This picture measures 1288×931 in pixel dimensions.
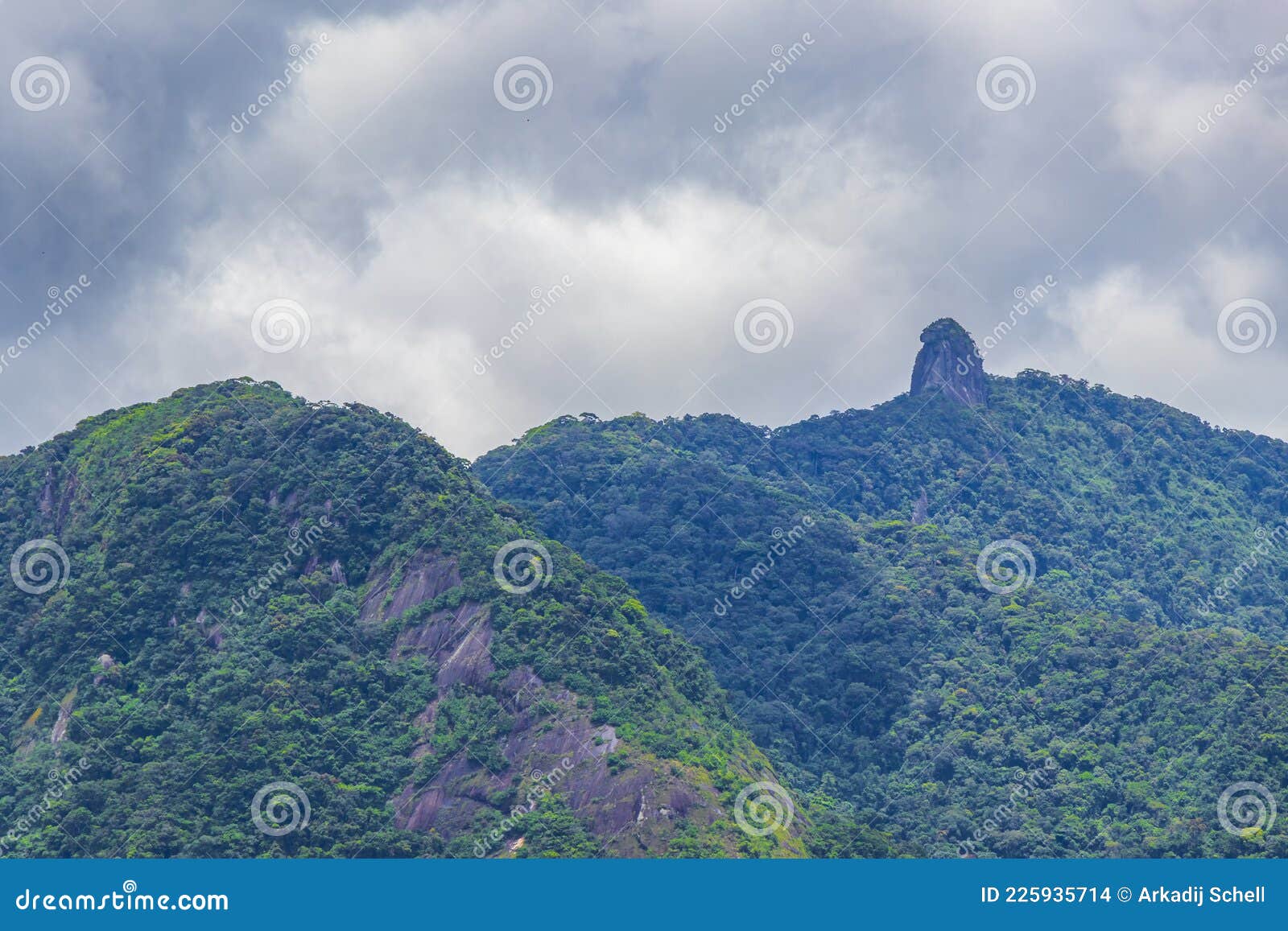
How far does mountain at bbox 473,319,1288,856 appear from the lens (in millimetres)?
87750

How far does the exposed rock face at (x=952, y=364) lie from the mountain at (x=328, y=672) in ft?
208

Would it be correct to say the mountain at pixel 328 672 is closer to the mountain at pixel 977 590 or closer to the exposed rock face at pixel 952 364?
the mountain at pixel 977 590

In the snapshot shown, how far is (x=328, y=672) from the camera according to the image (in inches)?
3359

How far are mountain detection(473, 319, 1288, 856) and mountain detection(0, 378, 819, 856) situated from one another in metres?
11.6

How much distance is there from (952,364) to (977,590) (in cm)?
4405

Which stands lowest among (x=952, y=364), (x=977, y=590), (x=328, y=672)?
(x=328, y=672)

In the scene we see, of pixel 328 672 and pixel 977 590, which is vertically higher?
pixel 977 590

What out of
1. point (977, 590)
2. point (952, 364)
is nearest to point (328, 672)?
point (977, 590)

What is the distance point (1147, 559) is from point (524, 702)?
69441 mm

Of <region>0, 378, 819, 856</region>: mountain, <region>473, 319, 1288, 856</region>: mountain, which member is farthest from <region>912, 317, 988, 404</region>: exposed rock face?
<region>0, 378, 819, 856</region>: mountain

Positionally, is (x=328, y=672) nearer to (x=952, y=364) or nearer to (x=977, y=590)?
(x=977, y=590)

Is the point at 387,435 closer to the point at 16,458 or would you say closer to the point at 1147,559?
the point at 16,458

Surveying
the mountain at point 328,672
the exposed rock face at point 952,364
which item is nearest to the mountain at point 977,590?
the exposed rock face at point 952,364

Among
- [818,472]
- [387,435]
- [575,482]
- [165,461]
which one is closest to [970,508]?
[818,472]
